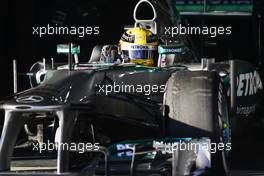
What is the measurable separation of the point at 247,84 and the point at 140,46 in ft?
4.25

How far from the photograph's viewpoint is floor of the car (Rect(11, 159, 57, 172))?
507 centimetres

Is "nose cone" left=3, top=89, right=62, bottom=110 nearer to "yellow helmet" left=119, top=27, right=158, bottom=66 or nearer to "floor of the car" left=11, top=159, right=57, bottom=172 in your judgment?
"floor of the car" left=11, top=159, right=57, bottom=172

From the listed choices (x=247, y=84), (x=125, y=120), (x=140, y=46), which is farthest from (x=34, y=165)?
(x=247, y=84)

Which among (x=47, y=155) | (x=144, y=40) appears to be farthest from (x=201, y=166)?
(x=144, y=40)

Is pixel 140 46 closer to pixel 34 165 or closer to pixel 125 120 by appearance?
pixel 125 120

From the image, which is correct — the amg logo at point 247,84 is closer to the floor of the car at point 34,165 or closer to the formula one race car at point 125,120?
the formula one race car at point 125,120

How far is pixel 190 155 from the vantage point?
5.04 meters

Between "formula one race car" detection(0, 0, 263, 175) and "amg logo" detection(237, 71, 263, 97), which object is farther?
"amg logo" detection(237, 71, 263, 97)

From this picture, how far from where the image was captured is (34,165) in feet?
17.2

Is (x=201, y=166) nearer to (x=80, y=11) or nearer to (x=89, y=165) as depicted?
(x=89, y=165)

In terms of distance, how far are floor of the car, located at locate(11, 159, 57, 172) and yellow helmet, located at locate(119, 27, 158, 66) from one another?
7.31 feet

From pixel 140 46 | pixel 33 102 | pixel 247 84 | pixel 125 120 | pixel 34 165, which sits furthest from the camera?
pixel 247 84

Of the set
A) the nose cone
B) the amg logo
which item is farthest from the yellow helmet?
the nose cone

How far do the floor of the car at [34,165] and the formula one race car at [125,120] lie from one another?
0.03m
